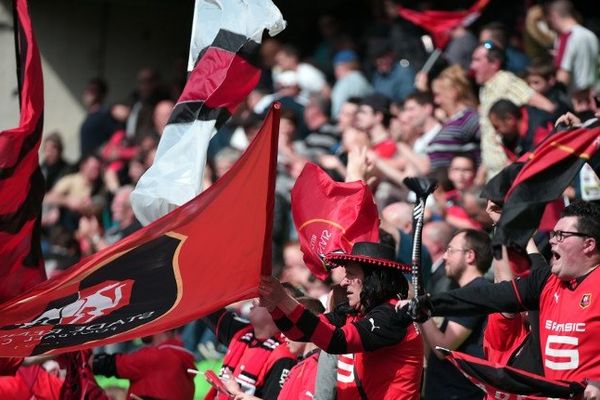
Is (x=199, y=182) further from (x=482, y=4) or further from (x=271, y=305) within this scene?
(x=482, y=4)

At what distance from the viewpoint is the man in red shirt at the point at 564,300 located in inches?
228

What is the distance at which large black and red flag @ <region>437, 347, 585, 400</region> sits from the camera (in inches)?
221

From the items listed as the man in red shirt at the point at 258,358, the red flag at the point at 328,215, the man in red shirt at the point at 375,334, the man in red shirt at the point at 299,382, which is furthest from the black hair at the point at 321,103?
the man in red shirt at the point at 375,334

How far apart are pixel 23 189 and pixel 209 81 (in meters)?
1.20

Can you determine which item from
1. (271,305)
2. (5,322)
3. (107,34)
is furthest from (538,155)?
(107,34)

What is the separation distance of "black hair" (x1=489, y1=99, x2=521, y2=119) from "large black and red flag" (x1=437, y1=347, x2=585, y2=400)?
386 cm

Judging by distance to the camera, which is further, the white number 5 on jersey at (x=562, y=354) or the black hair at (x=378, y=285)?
the black hair at (x=378, y=285)

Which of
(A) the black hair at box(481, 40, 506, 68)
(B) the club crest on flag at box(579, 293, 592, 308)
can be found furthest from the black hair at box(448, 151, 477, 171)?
(B) the club crest on flag at box(579, 293, 592, 308)

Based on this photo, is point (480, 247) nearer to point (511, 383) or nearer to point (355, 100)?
point (511, 383)

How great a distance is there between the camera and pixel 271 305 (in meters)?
5.94

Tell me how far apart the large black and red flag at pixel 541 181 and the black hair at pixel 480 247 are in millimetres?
1001

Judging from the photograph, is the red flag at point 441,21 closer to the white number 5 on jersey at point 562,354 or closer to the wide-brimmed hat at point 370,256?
the wide-brimmed hat at point 370,256

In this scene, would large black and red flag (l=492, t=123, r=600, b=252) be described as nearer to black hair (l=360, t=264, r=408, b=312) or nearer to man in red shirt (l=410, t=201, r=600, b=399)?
man in red shirt (l=410, t=201, r=600, b=399)

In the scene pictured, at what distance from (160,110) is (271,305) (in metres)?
9.13
